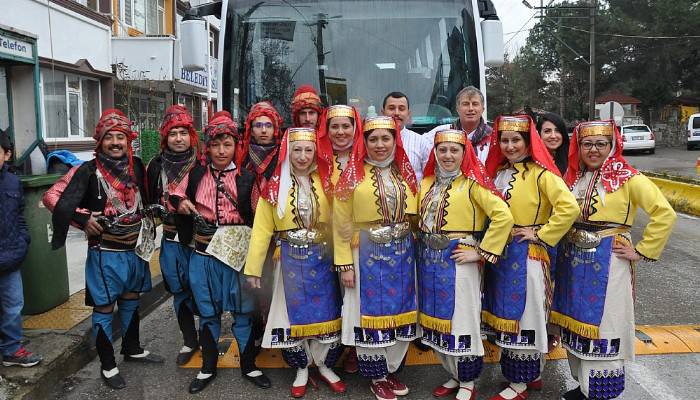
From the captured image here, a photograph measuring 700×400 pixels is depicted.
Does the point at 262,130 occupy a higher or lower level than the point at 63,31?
lower

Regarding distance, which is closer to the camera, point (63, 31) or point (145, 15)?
point (63, 31)

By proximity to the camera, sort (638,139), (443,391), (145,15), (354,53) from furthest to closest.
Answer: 1. (638,139)
2. (145,15)
3. (354,53)
4. (443,391)

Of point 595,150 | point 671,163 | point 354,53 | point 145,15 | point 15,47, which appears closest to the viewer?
point 595,150

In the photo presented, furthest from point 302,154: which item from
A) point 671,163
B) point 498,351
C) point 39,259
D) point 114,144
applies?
point 671,163

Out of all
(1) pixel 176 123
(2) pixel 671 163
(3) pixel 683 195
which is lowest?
(3) pixel 683 195

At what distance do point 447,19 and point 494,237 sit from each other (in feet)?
8.49

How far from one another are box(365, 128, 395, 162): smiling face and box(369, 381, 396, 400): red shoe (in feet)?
4.54

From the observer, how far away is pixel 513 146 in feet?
10.7

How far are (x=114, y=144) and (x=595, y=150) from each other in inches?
114

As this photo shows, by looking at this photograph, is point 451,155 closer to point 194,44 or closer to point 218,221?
point 218,221

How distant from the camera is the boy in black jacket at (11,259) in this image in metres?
3.42

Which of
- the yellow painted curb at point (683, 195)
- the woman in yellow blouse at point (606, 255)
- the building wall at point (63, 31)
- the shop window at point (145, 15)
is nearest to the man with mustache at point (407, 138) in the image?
the woman in yellow blouse at point (606, 255)

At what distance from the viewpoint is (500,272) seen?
3275 millimetres

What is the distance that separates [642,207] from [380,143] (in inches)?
57.6
